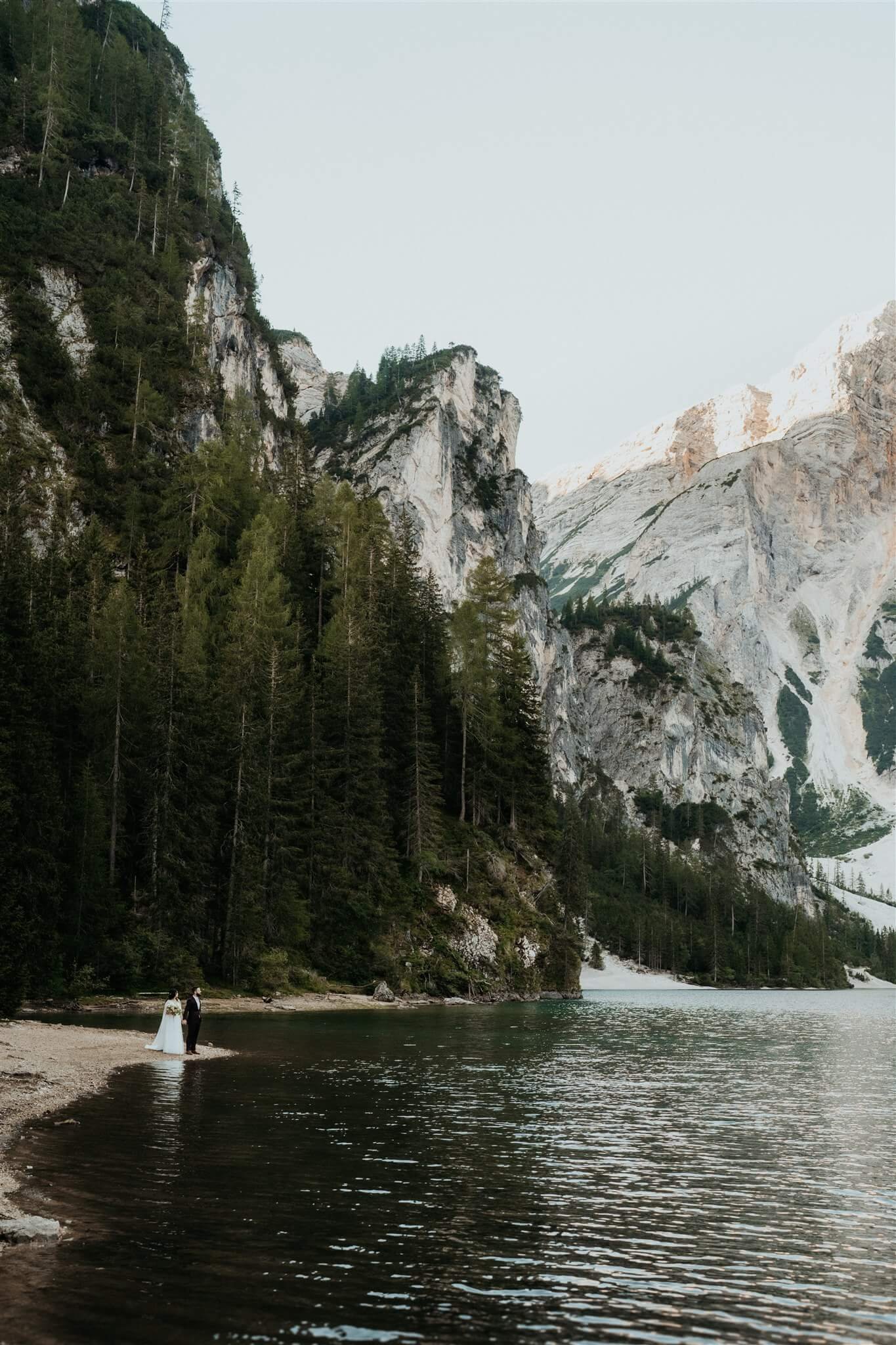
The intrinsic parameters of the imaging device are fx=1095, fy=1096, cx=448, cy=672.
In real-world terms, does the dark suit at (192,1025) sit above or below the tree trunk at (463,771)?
below

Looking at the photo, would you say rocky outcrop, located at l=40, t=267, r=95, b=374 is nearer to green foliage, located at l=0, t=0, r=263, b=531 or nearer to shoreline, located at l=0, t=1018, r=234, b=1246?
green foliage, located at l=0, t=0, r=263, b=531

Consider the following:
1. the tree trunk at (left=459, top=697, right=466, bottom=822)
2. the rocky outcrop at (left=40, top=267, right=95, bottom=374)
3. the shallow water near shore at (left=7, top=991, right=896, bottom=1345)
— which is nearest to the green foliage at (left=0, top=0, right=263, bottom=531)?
the rocky outcrop at (left=40, top=267, right=95, bottom=374)

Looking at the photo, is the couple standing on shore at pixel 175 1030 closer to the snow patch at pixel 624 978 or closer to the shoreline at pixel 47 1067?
the shoreline at pixel 47 1067

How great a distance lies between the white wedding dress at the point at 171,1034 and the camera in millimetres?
37062

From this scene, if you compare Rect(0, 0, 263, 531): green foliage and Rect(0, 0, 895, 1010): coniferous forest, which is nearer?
Rect(0, 0, 895, 1010): coniferous forest

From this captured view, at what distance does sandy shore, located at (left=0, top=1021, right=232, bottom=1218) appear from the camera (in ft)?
73.8

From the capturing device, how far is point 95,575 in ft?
256

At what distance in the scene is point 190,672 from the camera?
66875 millimetres

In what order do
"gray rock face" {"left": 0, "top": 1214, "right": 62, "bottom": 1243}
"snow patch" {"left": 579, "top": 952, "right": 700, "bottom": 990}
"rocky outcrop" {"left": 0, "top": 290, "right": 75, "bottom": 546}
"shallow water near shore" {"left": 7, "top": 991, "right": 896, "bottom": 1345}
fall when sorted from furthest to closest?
"snow patch" {"left": 579, "top": 952, "right": 700, "bottom": 990} < "rocky outcrop" {"left": 0, "top": 290, "right": 75, "bottom": 546} < "gray rock face" {"left": 0, "top": 1214, "right": 62, "bottom": 1243} < "shallow water near shore" {"left": 7, "top": 991, "right": 896, "bottom": 1345}

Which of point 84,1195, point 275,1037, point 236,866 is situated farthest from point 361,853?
point 84,1195

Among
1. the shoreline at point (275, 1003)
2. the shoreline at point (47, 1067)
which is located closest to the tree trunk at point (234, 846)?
the shoreline at point (275, 1003)

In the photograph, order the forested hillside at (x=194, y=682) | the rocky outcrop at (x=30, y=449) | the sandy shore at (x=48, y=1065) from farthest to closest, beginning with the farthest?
the rocky outcrop at (x=30, y=449) → the forested hillside at (x=194, y=682) → the sandy shore at (x=48, y=1065)

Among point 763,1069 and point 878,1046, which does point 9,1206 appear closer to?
point 763,1069

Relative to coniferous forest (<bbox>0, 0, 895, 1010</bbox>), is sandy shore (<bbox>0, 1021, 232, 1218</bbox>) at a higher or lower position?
lower
